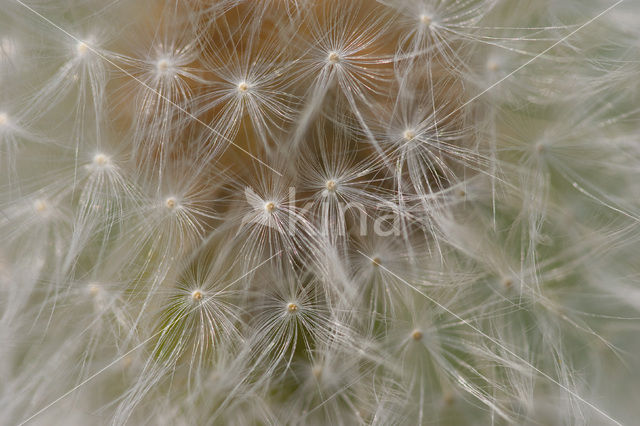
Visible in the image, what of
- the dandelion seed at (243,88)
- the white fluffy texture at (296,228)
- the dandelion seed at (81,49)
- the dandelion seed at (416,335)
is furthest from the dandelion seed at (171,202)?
the dandelion seed at (416,335)

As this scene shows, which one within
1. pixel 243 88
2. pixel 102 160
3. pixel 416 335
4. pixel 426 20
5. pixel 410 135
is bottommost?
pixel 416 335

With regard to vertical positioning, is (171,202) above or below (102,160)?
below

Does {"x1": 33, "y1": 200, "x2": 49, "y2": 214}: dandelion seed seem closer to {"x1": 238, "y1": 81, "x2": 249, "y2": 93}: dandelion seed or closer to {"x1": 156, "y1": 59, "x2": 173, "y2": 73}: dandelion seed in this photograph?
{"x1": 156, "y1": 59, "x2": 173, "y2": 73}: dandelion seed

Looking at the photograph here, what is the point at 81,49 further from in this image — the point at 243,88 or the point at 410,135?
the point at 410,135

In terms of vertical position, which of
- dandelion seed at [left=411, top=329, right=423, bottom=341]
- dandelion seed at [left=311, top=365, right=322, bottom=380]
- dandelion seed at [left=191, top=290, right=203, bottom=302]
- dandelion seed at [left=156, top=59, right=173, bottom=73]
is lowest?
dandelion seed at [left=411, top=329, right=423, bottom=341]

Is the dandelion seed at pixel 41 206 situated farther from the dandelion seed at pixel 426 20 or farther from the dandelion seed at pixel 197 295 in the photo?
the dandelion seed at pixel 426 20

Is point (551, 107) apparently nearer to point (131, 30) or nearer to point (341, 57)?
point (341, 57)

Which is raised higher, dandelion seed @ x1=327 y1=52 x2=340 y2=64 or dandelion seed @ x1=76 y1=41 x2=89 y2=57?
dandelion seed @ x1=76 y1=41 x2=89 y2=57

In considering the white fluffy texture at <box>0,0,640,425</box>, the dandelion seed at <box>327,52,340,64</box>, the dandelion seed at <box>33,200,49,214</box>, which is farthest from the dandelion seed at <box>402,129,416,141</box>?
the dandelion seed at <box>33,200,49,214</box>

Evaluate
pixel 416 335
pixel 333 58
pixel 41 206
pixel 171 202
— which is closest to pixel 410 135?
pixel 333 58
